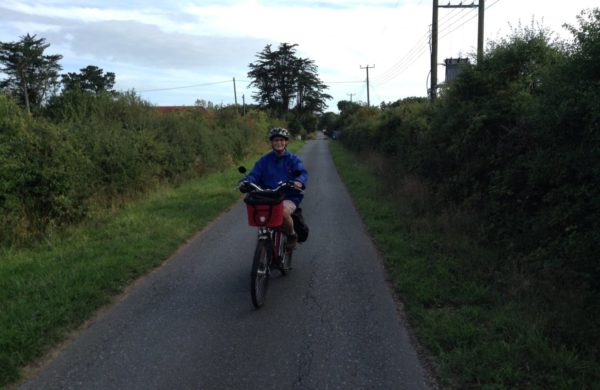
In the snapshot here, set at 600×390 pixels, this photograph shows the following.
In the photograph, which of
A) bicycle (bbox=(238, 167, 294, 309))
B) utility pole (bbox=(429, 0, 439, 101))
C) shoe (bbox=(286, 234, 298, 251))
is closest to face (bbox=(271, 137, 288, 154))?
bicycle (bbox=(238, 167, 294, 309))

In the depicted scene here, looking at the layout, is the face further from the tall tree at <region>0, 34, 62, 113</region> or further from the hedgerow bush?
the tall tree at <region>0, 34, 62, 113</region>

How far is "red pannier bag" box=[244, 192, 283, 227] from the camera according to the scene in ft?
→ 17.7

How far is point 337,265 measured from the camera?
6.93 m

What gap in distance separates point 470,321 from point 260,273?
85.2 inches

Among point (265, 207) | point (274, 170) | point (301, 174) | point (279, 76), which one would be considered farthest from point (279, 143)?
point (279, 76)

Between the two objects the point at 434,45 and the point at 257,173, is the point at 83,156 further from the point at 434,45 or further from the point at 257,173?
the point at 434,45

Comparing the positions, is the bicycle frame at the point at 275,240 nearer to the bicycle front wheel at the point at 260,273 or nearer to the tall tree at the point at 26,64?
the bicycle front wheel at the point at 260,273

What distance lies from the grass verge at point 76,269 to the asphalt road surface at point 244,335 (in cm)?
26

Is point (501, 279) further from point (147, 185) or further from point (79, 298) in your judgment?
point (147, 185)

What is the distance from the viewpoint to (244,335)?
4535 mm

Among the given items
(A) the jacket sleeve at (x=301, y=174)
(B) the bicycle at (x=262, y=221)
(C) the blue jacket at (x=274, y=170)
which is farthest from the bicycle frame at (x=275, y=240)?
(A) the jacket sleeve at (x=301, y=174)

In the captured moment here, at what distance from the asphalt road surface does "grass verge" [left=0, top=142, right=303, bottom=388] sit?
0.26 m

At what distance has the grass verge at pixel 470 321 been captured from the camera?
11.6 feet

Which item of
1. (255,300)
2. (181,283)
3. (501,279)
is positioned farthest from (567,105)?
(181,283)
